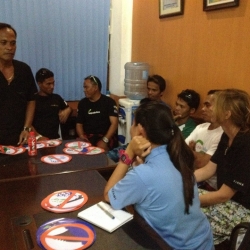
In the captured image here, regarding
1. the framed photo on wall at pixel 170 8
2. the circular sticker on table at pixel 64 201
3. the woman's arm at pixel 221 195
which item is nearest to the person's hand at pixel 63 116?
the framed photo on wall at pixel 170 8

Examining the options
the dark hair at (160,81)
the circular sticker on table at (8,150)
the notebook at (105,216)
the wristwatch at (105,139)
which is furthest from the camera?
the wristwatch at (105,139)

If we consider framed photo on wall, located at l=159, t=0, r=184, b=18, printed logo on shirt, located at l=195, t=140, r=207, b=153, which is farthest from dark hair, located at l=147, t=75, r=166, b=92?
printed logo on shirt, located at l=195, t=140, r=207, b=153

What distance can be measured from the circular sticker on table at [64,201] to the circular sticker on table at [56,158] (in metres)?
0.43

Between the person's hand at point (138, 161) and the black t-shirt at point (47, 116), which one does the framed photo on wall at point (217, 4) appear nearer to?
the person's hand at point (138, 161)

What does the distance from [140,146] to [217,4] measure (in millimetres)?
1636

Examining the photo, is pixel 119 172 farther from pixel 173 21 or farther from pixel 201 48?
Answer: pixel 173 21

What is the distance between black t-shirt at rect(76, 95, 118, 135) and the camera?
3.29 m

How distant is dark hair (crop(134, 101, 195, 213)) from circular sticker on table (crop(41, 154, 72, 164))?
784 millimetres

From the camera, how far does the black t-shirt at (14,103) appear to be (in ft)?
7.48

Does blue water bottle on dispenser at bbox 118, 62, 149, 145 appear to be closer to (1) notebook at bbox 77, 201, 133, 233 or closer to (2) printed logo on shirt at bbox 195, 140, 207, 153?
(2) printed logo on shirt at bbox 195, 140, 207, 153

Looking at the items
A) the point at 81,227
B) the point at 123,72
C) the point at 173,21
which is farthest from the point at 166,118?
the point at 123,72

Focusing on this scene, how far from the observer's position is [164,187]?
111cm

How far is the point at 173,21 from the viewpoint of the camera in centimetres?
295

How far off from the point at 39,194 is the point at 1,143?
1065mm
